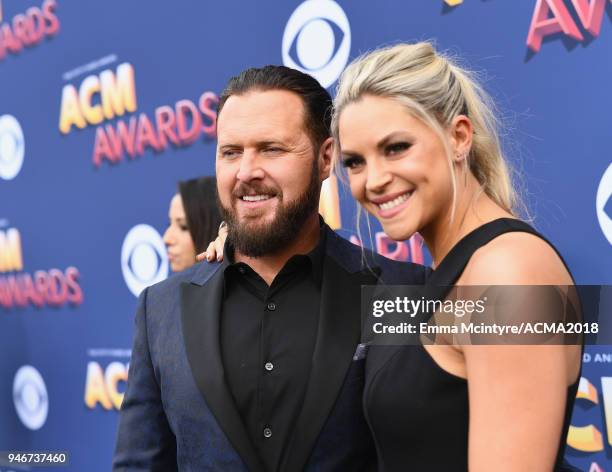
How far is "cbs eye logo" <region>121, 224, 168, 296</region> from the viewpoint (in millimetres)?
4145

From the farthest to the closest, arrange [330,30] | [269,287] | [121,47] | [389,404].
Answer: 1. [121,47]
2. [330,30]
3. [269,287]
4. [389,404]

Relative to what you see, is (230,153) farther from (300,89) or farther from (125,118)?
(125,118)

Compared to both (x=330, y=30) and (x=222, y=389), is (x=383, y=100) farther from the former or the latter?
(x=330, y=30)

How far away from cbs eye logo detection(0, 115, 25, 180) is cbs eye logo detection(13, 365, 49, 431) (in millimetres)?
1142

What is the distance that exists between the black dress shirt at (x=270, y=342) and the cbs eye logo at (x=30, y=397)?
3.10 metres

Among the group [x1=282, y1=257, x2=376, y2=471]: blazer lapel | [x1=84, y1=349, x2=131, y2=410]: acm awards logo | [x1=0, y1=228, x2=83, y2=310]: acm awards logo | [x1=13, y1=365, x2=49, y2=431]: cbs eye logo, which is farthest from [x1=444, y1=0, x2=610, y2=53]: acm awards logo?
[x1=13, y1=365, x2=49, y2=431]: cbs eye logo

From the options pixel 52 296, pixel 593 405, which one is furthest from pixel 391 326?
pixel 52 296

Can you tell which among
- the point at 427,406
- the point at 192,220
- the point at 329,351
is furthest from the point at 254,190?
the point at 192,220

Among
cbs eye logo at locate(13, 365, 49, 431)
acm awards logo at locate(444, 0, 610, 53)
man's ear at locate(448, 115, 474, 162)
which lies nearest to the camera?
man's ear at locate(448, 115, 474, 162)

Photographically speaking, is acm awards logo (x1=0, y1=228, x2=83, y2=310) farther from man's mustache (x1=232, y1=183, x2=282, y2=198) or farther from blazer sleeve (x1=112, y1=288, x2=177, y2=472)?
man's mustache (x1=232, y1=183, x2=282, y2=198)

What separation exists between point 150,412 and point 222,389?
249 millimetres

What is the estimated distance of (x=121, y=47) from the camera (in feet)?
14.1

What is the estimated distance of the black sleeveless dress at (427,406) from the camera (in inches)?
60.0

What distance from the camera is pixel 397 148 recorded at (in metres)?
1.61
